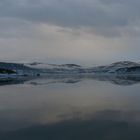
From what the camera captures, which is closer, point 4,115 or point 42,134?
point 42,134

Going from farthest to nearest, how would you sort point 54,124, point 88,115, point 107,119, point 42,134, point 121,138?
point 88,115, point 107,119, point 54,124, point 42,134, point 121,138

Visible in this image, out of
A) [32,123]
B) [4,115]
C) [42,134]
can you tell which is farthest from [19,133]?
[4,115]

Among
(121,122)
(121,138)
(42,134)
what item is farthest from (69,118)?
(121,138)

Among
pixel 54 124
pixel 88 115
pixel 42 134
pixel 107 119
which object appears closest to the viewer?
pixel 42 134

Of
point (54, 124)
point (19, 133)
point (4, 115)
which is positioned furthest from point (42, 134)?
point (4, 115)

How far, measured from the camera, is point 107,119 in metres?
15.0

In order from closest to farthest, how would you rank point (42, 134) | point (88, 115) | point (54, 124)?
1. point (42, 134)
2. point (54, 124)
3. point (88, 115)

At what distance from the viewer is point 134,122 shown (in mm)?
13953

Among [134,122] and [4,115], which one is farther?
[4,115]

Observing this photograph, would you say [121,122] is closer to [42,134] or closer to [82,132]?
[82,132]

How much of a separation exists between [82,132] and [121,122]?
2.55 metres

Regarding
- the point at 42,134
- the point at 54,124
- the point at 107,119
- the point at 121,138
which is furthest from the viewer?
the point at 107,119

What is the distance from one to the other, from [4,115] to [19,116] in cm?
91

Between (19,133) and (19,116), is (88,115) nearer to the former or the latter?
(19,116)
